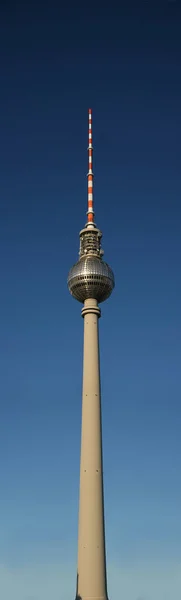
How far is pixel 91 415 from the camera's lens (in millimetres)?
73375

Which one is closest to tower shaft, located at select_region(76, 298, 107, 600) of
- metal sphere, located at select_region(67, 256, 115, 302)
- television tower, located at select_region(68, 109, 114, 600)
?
television tower, located at select_region(68, 109, 114, 600)

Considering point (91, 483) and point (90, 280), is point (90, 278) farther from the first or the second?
point (91, 483)

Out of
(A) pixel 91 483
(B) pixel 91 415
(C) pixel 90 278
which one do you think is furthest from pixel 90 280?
(A) pixel 91 483

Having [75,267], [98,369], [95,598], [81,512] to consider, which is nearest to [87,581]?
[95,598]

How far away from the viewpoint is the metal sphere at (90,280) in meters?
81.2

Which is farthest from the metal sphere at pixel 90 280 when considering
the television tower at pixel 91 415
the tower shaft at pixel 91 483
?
the tower shaft at pixel 91 483

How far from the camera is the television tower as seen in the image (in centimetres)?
6588

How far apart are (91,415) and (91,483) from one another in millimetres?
7878

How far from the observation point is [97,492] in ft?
227

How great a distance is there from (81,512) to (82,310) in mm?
25490

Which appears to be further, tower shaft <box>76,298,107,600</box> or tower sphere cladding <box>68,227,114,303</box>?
tower sphere cladding <box>68,227,114,303</box>

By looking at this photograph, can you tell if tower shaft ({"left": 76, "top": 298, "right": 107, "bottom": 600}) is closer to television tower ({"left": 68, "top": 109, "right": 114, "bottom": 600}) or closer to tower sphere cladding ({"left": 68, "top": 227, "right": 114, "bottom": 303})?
television tower ({"left": 68, "top": 109, "right": 114, "bottom": 600})

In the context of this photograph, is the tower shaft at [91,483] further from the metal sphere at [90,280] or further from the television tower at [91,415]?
the metal sphere at [90,280]

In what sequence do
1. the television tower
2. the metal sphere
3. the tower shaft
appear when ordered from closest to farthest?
the tower shaft, the television tower, the metal sphere
